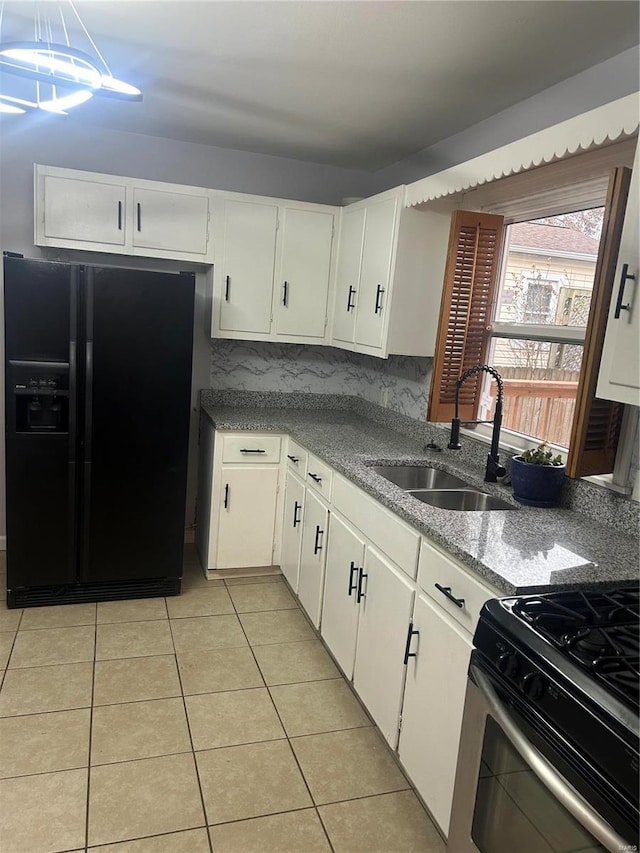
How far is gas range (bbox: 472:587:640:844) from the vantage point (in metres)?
1.02

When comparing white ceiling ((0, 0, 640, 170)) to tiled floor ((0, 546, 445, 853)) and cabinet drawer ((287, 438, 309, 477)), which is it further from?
tiled floor ((0, 546, 445, 853))

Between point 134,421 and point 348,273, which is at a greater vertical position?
point 348,273

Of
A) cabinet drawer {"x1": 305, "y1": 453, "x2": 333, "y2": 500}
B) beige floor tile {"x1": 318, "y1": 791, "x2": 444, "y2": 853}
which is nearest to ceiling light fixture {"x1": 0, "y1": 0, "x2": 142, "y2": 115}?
cabinet drawer {"x1": 305, "y1": 453, "x2": 333, "y2": 500}

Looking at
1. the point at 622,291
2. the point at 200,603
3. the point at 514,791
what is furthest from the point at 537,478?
the point at 200,603

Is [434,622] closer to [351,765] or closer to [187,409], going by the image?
[351,765]

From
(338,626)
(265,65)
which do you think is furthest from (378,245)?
(338,626)

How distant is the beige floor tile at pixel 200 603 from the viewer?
308 centimetres

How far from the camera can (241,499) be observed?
332 cm

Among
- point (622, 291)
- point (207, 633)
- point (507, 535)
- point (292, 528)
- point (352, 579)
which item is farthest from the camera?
point (292, 528)

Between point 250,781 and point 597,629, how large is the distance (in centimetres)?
129

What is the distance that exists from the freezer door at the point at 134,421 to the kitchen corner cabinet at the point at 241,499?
21 cm

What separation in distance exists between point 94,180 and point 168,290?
2.46ft

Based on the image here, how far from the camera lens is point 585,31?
1.94 m

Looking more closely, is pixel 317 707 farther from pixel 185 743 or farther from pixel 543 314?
pixel 543 314
